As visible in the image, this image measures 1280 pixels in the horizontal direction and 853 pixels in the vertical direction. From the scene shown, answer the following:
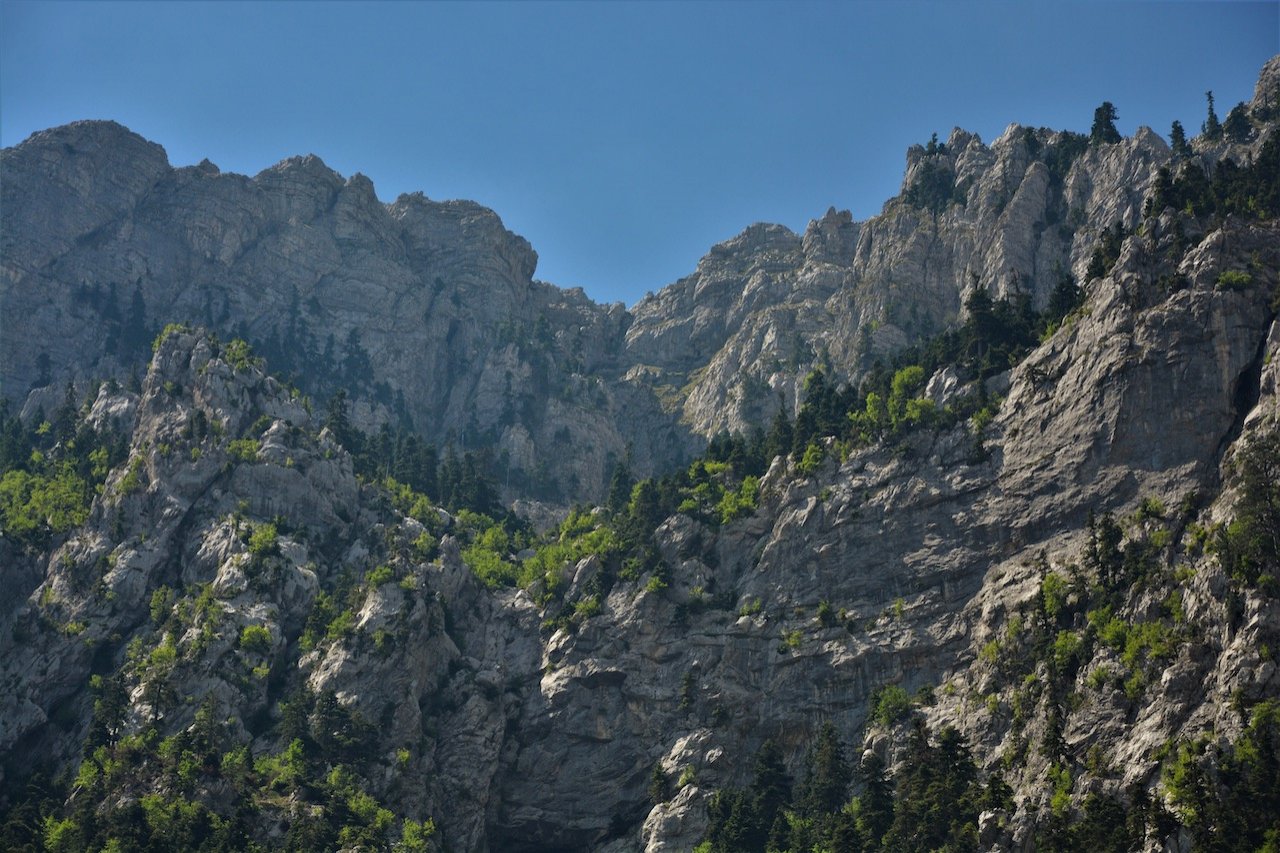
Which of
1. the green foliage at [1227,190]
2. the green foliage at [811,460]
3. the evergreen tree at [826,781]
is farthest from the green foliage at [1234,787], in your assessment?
the green foliage at [1227,190]

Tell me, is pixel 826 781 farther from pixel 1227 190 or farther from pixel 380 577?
pixel 1227 190

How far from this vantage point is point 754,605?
11756 centimetres

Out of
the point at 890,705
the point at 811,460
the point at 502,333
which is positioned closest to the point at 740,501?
the point at 811,460

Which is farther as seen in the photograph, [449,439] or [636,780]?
[449,439]

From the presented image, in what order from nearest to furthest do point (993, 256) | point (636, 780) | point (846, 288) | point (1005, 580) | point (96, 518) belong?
point (1005, 580)
point (636, 780)
point (96, 518)
point (993, 256)
point (846, 288)

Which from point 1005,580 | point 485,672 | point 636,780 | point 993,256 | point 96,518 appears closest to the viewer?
point 1005,580

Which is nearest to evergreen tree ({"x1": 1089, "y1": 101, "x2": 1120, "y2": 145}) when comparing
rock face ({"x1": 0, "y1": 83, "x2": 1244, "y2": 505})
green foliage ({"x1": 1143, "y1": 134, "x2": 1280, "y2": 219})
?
rock face ({"x1": 0, "y1": 83, "x2": 1244, "y2": 505})

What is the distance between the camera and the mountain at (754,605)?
3649 inches

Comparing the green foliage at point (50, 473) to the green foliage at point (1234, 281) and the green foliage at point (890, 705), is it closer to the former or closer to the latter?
the green foliage at point (890, 705)

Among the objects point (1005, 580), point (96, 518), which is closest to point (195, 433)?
point (96, 518)

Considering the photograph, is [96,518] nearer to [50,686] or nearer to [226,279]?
[50,686]

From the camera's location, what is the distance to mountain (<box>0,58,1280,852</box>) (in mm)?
92688

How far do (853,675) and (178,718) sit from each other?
164ft

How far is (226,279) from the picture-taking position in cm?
19125
